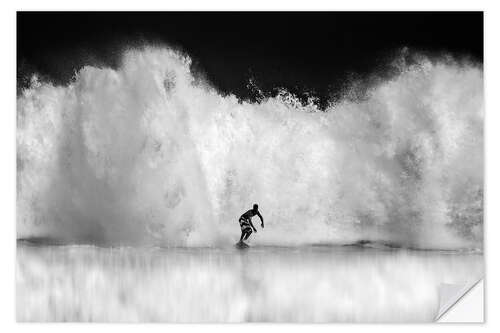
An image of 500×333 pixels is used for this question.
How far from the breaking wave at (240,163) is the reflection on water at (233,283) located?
0.41ft

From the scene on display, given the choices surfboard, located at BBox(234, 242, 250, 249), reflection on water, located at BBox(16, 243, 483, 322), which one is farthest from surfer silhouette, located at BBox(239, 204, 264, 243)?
reflection on water, located at BBox(16, 243, 483, 322)

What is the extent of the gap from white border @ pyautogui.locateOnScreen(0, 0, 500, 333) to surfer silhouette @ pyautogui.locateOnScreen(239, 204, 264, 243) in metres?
0.70

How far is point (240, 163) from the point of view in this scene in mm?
4504

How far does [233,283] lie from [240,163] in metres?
0.94

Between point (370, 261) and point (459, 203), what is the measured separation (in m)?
0.82

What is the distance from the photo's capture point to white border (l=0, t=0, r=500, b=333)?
438 cm

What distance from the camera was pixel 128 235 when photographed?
4.50 m

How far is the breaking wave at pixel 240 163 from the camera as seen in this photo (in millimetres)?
4449
